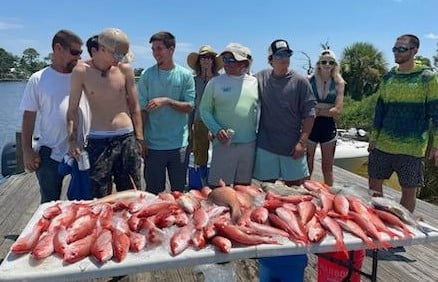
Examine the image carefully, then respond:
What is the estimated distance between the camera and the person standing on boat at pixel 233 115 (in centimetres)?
334

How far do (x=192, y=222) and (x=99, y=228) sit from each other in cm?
44

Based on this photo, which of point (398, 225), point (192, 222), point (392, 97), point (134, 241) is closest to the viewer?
point (134, 241)

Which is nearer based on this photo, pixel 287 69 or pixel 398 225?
pixel 398 225

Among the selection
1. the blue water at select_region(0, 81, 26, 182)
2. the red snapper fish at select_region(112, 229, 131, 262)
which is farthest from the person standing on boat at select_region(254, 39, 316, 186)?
the blue water at select_region(0, 81, 26, 182)

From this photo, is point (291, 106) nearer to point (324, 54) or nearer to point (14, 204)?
point (324, 54)

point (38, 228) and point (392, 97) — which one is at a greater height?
point (392, 97)

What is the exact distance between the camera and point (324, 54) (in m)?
4.11

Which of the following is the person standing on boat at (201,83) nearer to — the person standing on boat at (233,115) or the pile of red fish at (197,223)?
the person standing on boat at (233,115)

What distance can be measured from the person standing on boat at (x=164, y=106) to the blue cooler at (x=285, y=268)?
1690 millimetres

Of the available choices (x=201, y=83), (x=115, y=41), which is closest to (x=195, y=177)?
(x=201, y=83)

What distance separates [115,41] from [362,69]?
34.6m

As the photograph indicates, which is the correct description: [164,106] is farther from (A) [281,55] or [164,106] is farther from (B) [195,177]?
(B) [195,177]

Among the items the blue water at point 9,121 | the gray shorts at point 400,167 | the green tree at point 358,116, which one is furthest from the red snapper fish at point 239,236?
the green tree at point 358,116

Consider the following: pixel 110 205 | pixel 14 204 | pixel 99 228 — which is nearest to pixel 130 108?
pixel 110 205
